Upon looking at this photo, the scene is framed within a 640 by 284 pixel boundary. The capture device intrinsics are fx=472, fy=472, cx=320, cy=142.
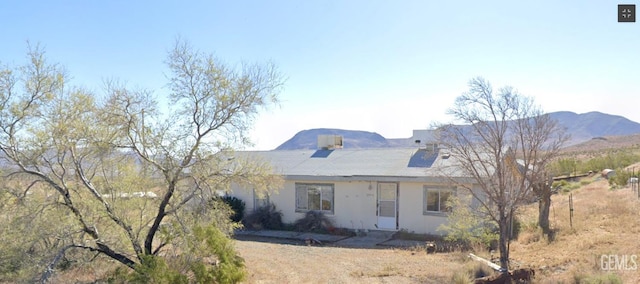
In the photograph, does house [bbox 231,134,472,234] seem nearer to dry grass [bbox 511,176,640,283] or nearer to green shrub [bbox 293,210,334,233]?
green shrub [bbox 293,210,334,233]

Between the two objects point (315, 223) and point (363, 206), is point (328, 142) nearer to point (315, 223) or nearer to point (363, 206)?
point (315, 223)

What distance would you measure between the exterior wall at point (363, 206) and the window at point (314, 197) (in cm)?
21

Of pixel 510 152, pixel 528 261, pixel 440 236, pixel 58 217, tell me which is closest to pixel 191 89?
pixel 58 217

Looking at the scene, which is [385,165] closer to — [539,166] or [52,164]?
[539,166]

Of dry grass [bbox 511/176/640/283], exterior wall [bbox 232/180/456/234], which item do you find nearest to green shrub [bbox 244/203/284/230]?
exterior wall [bbox 232/180/456/234]

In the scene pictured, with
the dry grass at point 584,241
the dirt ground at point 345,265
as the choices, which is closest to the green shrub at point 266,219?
the dirt ground at point 345,265

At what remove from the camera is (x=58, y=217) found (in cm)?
944

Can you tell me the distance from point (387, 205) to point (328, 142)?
646 cm

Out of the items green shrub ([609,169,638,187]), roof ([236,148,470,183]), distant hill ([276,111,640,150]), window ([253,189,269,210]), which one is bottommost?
window ([253,189,269,210])

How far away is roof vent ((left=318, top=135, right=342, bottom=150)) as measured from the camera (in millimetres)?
23141

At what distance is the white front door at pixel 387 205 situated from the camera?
686 inches

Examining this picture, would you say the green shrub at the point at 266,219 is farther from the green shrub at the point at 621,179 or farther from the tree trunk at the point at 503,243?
the green shrub at the point at 621,179

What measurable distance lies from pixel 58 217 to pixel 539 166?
10216mm

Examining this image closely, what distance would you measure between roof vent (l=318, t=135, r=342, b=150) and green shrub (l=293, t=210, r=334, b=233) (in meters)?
5.16
